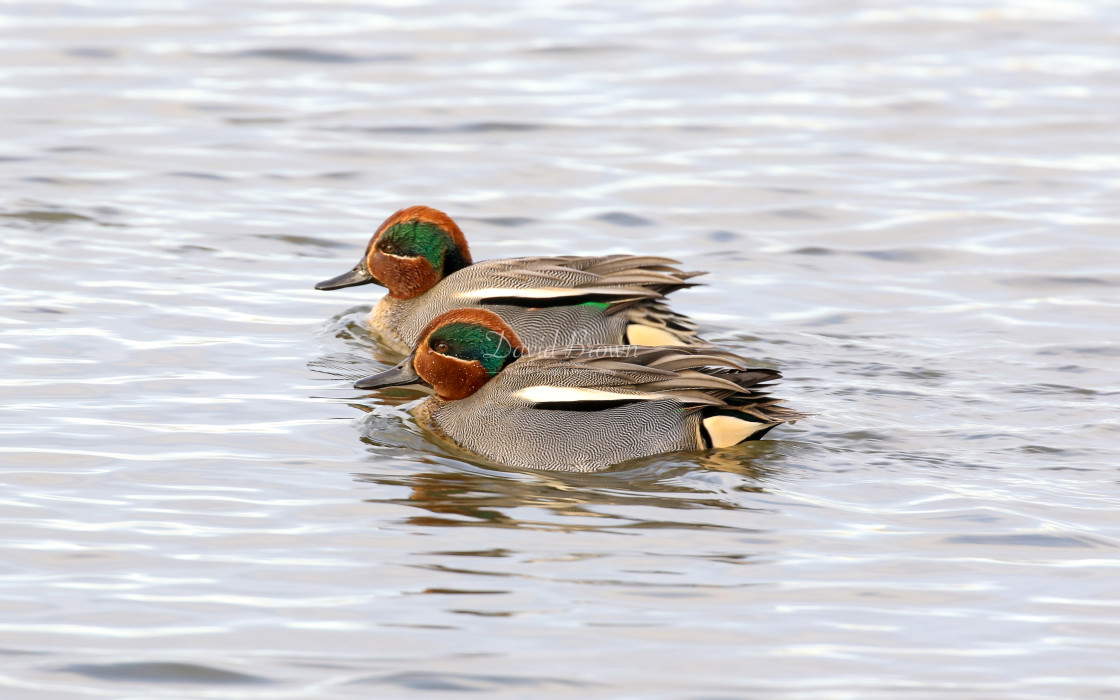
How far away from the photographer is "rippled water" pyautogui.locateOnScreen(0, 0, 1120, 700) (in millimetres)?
5668

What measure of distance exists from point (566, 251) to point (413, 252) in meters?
1.80

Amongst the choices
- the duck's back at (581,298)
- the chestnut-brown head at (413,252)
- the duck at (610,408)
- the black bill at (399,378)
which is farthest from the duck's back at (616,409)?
the chestnut-brown head at (413,252)

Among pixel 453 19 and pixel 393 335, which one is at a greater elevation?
pixel 453 19

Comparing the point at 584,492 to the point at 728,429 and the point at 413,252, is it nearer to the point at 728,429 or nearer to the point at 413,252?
the point at 728,429

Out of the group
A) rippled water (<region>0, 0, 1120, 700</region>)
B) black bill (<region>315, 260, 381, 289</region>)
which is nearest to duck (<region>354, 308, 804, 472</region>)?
rippled water (<region>0, 0, 1120, 700</region>)

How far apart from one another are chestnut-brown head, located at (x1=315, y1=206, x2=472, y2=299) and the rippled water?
54cm

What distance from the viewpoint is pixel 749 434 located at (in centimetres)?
768

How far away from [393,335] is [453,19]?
31.5 ft

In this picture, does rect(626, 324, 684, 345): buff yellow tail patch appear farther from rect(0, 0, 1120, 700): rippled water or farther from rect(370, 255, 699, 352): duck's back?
rect(0, 0, 1120, 700): rippled water

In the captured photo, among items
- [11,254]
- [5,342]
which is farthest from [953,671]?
[11,254]

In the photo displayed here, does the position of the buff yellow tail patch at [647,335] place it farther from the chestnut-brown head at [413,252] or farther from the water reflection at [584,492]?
the water reflection at [584,492]

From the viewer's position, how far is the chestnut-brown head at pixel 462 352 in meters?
8.07

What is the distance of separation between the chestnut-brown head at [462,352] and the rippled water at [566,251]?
306 mm

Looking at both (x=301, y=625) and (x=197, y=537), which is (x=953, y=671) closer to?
(x=301, y=625)
